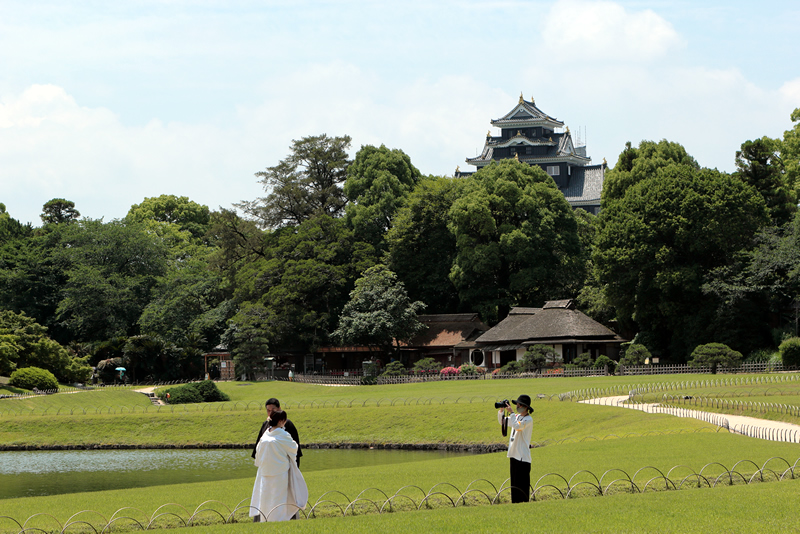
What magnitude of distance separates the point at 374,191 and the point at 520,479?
176 ft

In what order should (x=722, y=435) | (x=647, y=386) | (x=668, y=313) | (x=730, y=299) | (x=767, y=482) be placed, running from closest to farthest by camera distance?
(x=767, y=482) < (x=722, y=435) < (x=647, y=386) < (x=730, y=299) < (x=668, y=313)

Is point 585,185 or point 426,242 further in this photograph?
point 585,185

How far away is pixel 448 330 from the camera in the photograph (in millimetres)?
59594

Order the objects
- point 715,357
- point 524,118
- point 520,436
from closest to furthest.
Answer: point 520,436
point 715,357
point 524,118

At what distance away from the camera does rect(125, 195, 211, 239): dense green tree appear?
98312 millimetres

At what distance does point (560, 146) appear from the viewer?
9825 cm

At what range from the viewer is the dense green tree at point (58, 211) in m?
82.2

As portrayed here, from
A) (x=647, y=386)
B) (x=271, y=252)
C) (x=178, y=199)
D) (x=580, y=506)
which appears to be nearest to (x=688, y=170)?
(x=647, y=386)

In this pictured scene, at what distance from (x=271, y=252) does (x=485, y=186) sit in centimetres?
1772

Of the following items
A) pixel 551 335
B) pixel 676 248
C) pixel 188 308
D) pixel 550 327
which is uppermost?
pixel 676 248

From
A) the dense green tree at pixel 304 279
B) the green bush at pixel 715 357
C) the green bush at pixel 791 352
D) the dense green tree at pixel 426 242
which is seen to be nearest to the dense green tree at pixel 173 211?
the dense green tree at pixel 304 279

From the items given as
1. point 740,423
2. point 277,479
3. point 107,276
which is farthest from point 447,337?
A: point 277,479

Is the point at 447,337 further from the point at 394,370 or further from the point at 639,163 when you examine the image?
the point at 639,163

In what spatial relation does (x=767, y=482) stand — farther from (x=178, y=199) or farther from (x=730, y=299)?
(x=178, y=199)
